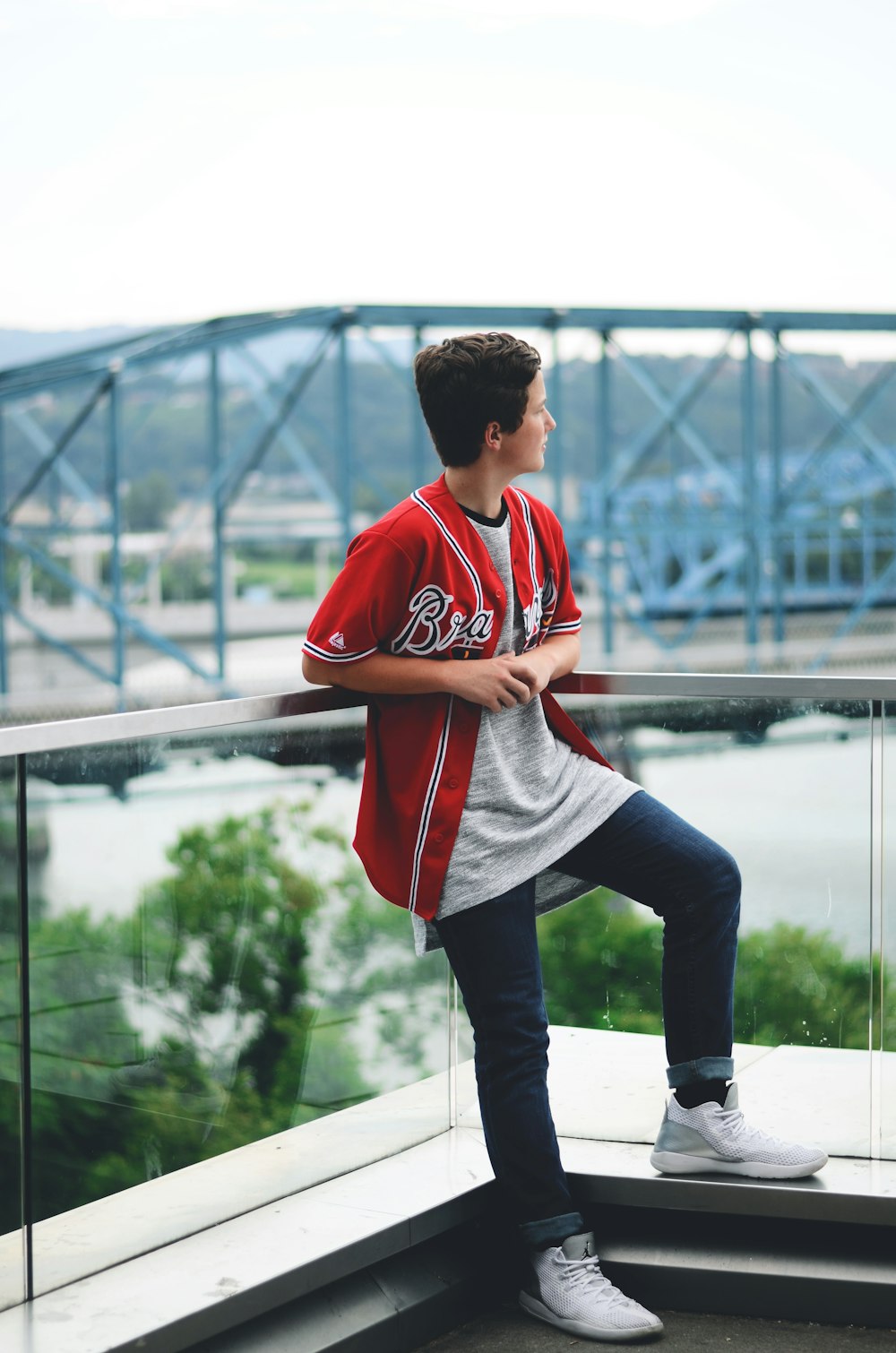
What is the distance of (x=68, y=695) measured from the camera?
2153 cm

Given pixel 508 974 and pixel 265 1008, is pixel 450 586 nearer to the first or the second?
pixel 508 974

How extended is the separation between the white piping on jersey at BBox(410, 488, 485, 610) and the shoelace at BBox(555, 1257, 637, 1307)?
Result: 3.24ft

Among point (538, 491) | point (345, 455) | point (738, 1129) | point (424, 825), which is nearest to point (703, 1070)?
point (738, 1129)

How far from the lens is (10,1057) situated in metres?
2.12

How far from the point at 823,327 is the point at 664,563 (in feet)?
48.9

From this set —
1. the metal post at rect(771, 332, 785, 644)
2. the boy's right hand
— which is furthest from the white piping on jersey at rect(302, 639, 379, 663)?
the metal post at rect(771, 332, 785, 644)

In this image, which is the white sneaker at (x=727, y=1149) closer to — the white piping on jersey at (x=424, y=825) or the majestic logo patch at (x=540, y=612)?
the white piping on jersey at (x=424, y=825)

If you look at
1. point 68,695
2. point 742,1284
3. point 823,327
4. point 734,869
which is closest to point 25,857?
point 734,869

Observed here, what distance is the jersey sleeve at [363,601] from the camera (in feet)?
7.30

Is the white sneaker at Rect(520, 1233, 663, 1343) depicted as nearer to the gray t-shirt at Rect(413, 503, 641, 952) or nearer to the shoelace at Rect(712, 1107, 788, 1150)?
the shoelace at Rect(712, 1107, 788, 1150)

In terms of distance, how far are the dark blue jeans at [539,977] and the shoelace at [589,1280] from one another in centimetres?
5

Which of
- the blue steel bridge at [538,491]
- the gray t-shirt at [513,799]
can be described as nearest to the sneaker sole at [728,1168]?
the gray t-shirt at [513,799]

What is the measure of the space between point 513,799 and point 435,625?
0.28 m

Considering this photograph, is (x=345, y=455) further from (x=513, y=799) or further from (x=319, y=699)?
(x=513, y=799)
